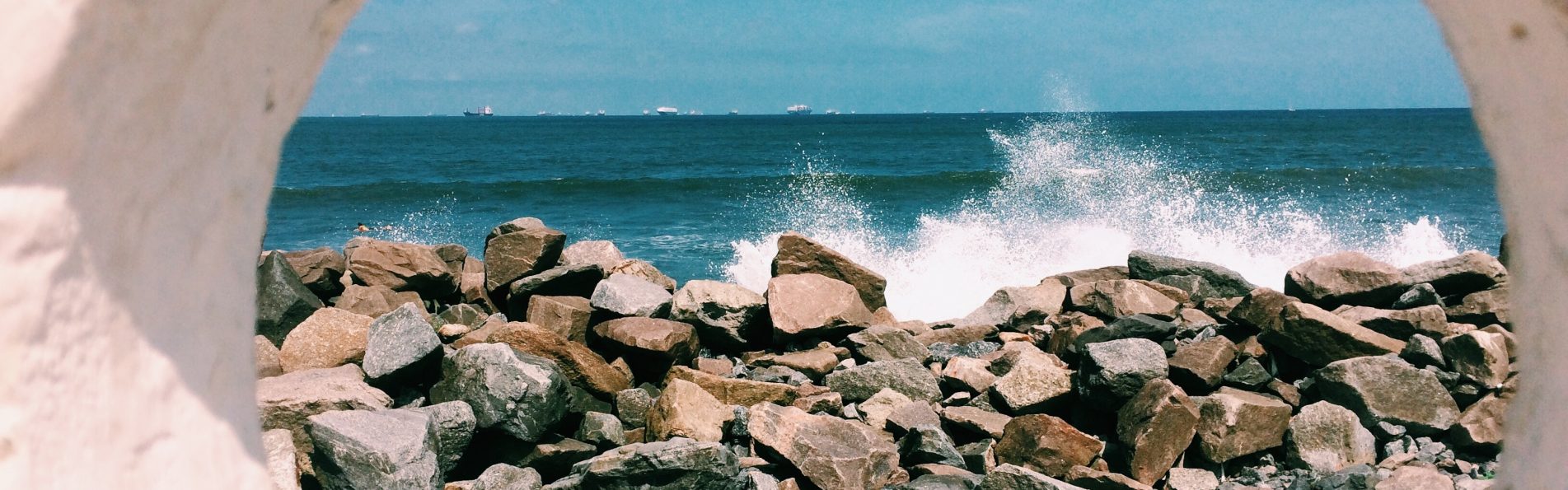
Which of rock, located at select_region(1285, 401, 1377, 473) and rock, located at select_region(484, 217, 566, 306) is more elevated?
rock, located at select_region(484, 217, 566, 306)

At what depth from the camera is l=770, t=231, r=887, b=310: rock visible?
8.00m

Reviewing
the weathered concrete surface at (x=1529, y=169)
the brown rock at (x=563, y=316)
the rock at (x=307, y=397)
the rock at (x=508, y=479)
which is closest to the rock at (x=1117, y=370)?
the rock at (x=508, y=479)

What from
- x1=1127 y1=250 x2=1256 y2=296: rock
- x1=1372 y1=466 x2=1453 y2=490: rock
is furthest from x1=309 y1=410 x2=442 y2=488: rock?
x1=1127 y1=250 x2=1256 y2=296: rock

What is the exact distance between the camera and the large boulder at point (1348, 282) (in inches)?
269

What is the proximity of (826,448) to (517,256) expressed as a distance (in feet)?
11.0

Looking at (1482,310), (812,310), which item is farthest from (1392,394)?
(812,310)

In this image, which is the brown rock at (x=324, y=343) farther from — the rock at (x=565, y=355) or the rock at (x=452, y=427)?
the rock at (x=452, y=427)

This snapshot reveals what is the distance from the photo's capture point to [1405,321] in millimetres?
6289

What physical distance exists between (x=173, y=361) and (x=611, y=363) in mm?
5460

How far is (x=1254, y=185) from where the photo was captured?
2606 centimetres

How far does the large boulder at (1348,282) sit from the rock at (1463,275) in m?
0.15

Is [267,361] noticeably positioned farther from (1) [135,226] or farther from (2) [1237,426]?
(1) [135,226]

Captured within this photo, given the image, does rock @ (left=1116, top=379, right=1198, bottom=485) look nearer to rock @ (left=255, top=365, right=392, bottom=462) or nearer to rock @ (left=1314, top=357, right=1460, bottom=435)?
rock @ (left=1314, top=357, right=1460, bottom=435)

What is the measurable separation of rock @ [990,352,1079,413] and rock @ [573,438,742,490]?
1864mm
